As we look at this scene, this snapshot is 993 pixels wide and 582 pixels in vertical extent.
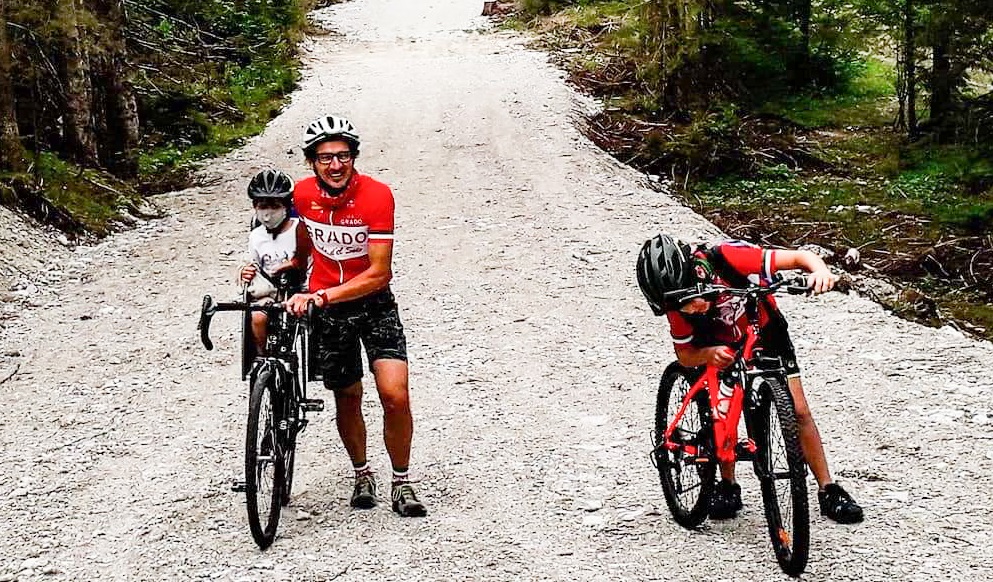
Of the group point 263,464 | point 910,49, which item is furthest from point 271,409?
point 910,49

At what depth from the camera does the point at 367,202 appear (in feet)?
17.6

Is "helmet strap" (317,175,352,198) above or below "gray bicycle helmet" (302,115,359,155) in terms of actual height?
below

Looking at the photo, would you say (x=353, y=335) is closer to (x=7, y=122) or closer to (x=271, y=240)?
(x=271, y=240)

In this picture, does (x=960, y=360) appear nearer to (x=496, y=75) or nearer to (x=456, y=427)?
(x=456, y=427)

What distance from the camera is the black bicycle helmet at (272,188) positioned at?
6172mm

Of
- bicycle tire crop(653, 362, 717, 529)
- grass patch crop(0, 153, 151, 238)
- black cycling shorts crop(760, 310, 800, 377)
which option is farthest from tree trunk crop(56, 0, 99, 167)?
black cycling shorts crop(760, 310, 800, 377)

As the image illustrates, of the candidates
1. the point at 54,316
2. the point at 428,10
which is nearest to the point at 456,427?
the point at 54,316

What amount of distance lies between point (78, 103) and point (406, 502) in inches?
428

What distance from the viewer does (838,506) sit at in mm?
5281

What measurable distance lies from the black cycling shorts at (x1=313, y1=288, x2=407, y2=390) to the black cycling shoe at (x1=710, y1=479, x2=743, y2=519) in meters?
1.77

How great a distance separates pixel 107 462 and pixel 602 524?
11.1 feet

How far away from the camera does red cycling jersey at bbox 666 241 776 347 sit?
4824 millimetres

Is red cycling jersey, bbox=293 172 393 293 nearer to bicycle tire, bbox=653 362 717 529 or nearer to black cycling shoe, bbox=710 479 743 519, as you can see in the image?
bicycle tire, bbox=653 362 717 529

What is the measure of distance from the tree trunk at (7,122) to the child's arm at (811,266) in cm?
→ 1040
